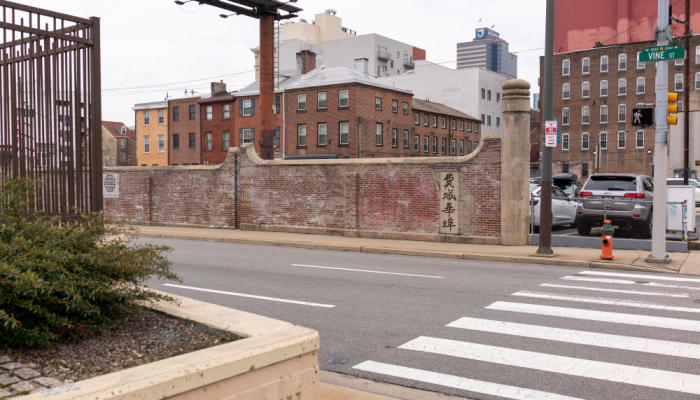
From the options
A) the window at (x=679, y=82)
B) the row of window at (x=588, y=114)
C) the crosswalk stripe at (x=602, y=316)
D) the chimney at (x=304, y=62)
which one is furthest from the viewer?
the row of window at (x=588, y=114)

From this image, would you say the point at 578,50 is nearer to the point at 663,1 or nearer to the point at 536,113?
the point at 536,113

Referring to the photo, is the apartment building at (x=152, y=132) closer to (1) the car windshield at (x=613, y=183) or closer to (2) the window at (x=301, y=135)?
(2) the window at (x=301, y=135)

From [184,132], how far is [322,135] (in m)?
17.3

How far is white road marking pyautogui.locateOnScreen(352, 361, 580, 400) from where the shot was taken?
5.01m

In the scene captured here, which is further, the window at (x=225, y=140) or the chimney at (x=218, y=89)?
the chimney at (x=218, y=89)

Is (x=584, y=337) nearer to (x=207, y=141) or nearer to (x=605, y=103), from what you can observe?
(x=207, y=141)

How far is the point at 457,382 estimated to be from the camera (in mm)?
5398

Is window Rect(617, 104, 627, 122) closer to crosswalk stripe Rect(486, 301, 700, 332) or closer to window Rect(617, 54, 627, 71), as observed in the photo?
window Rect(617, 54, 627, 71)

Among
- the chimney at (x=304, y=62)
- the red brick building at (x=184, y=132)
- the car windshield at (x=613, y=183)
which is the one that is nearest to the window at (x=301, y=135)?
the chimney at (x=304, y=62)

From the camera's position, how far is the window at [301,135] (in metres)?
52.8

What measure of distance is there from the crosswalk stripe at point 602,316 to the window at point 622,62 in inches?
2917

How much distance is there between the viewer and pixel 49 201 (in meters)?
6.16

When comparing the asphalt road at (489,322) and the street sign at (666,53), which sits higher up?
the street sign at (666,53)

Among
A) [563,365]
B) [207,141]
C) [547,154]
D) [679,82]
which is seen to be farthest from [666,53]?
[679,82]
